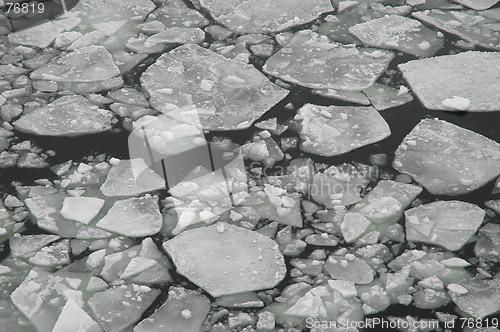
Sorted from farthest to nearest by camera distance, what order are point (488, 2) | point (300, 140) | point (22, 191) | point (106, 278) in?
point (488, 2) < point (300, 140) < point (22, 191) < point (106, 278)

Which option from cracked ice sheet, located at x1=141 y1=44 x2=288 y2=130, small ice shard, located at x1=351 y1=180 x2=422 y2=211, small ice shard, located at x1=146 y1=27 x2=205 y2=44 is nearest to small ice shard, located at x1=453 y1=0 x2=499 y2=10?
cracked ice sheet, located at x1=141 y1=44 x2=288 y2=130

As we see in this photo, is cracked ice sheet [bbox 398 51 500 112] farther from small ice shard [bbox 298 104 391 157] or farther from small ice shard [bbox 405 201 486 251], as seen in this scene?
small ice shard [bbox 405 201 486 251]

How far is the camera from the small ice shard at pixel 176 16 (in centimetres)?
289

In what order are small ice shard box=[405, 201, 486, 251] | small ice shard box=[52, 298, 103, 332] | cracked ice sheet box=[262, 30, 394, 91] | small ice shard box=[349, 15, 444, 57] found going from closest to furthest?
small ice shard box=[52, 298, 103, 332] → small ice shard box=[405, 201, 486, 251] → cracked ice sheet box=[262, 30, 394, 91] → small ice shard box=[349, 15, 444, 57]

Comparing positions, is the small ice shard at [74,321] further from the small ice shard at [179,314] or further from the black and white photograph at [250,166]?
the small ice shard at [179,314]

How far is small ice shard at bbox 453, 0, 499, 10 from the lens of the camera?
2.99 meters

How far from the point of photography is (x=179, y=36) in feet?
9.17

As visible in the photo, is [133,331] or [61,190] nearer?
[133,331]

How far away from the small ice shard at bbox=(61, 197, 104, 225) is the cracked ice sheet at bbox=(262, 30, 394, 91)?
0.91 metres

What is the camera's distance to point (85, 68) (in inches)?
103

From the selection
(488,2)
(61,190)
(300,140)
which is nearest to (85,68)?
(61,190)

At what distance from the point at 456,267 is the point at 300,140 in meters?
0.70

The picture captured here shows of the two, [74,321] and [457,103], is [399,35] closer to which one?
[457,103]

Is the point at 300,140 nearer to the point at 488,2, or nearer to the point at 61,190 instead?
the point at 61,190
